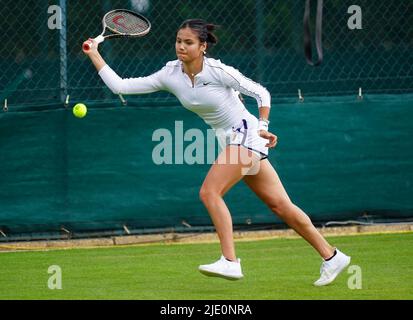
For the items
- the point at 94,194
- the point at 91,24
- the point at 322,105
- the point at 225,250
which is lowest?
the point at 225,250

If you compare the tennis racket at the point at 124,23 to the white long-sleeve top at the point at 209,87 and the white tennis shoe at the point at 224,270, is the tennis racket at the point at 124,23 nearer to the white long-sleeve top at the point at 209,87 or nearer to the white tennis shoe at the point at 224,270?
the white long-sleeve top at the point at 209,87

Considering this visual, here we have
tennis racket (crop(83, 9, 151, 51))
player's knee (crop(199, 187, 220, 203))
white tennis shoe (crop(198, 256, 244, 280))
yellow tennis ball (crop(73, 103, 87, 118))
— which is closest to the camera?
white tennis shoe (crop(198, 256, 244, 280))

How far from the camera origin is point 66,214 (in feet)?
33.6

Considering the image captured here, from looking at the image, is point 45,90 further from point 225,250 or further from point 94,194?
point 225,250

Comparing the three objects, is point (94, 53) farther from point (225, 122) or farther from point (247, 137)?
point (247, 137)

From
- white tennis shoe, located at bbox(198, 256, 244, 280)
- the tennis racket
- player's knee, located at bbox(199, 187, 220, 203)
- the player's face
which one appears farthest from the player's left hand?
the tennis racket

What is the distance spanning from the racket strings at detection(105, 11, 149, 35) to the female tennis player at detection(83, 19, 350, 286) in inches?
24.8

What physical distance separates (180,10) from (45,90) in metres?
1.46

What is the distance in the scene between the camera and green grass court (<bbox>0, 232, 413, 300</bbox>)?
7.13m

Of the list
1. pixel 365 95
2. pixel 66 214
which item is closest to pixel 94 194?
pixel 66 214

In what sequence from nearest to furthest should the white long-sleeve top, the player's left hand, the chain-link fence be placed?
the player's left hand
the white long-sleeve top
the chain-link fence

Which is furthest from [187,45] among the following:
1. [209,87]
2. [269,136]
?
[269,136]

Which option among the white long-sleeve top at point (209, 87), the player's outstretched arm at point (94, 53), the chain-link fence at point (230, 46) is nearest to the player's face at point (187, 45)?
the white long-sleeve top at point (209, 87)

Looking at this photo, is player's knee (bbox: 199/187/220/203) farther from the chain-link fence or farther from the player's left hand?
the chain-link fence
